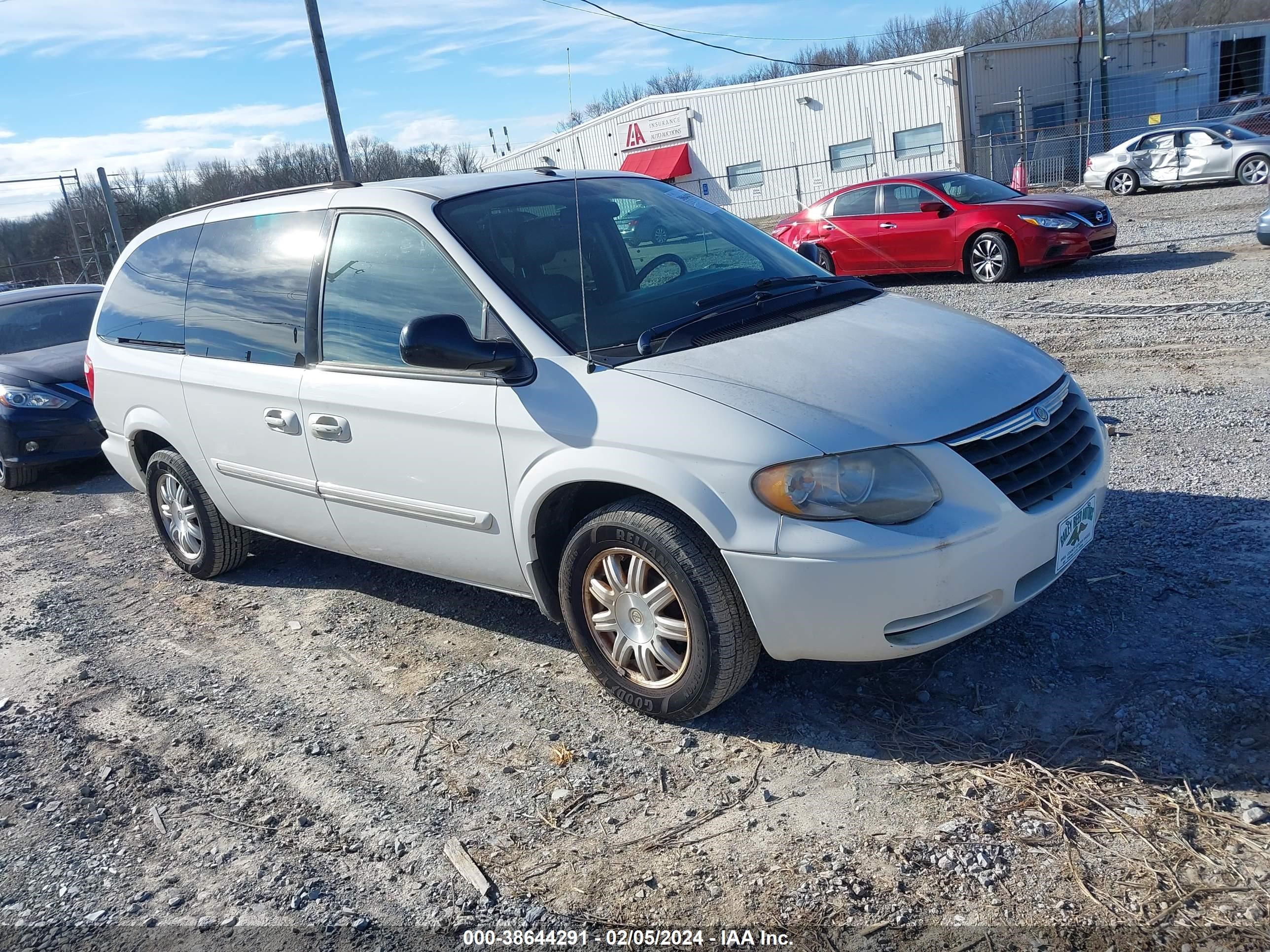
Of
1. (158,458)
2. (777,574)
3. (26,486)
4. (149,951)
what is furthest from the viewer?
(26,486)

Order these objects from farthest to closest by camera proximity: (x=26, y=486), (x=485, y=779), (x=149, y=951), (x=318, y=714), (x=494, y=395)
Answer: (x=26, y=486), (x=318, y=714), (x=494, y=395), (x=485, y=779), (x=149, y=951)

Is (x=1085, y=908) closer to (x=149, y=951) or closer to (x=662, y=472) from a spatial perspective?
(x=662, y=472)

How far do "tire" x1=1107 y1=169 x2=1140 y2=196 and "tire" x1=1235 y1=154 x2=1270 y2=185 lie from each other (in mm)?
2047

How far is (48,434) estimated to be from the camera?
27.9 ft

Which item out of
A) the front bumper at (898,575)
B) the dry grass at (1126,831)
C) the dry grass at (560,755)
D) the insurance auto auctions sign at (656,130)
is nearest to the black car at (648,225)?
the front bumper at (898,575)

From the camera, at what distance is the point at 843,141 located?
3462 centimetres

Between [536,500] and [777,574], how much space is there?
3.15ft

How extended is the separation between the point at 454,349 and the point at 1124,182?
913 inches

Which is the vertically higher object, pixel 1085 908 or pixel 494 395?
pixel 494 395

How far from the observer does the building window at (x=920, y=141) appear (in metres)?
32.2

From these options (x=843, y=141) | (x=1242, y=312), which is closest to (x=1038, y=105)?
(x=843, y=141)

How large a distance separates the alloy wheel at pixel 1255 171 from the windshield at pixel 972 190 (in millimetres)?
9997

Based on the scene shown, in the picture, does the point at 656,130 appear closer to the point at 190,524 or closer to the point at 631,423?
the point at 190,524

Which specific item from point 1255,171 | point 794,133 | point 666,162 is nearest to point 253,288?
point 1255,171
